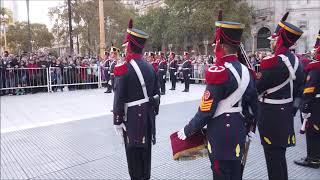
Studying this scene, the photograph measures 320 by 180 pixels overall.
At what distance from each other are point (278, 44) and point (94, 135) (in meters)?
4.94

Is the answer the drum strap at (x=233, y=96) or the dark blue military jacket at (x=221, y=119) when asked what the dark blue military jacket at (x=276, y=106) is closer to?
the dark blue military jacket at (x=221, y=119)

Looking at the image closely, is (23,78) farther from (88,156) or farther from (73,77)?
(88,156)

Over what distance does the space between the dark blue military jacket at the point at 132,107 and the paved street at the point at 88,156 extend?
3.85 feet

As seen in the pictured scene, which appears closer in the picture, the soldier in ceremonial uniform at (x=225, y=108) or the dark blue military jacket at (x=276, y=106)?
the soldier in ceremonial uniform at (x=225, y=108)

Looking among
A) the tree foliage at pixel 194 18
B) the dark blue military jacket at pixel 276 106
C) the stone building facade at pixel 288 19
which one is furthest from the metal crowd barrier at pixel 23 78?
the stone building facade at pixel 288 19

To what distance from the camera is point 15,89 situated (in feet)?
54.7

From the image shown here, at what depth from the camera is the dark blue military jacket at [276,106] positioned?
4.34 m

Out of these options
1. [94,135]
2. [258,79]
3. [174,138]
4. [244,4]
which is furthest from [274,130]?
[244,4]

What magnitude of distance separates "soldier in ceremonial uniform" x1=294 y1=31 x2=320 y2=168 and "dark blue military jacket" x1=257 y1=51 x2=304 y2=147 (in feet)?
3.29

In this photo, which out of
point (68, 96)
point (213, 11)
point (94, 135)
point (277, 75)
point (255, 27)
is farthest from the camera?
point (255, 27)

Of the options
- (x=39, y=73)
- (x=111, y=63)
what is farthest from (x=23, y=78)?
(x=111, y=63)

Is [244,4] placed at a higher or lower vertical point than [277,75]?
higher

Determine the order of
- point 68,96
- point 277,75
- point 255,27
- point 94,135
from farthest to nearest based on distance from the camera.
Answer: point 255,27 < point 68,96 < point 94,135 < point 277,75

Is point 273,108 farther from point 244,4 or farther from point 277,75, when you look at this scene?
point 244,4
